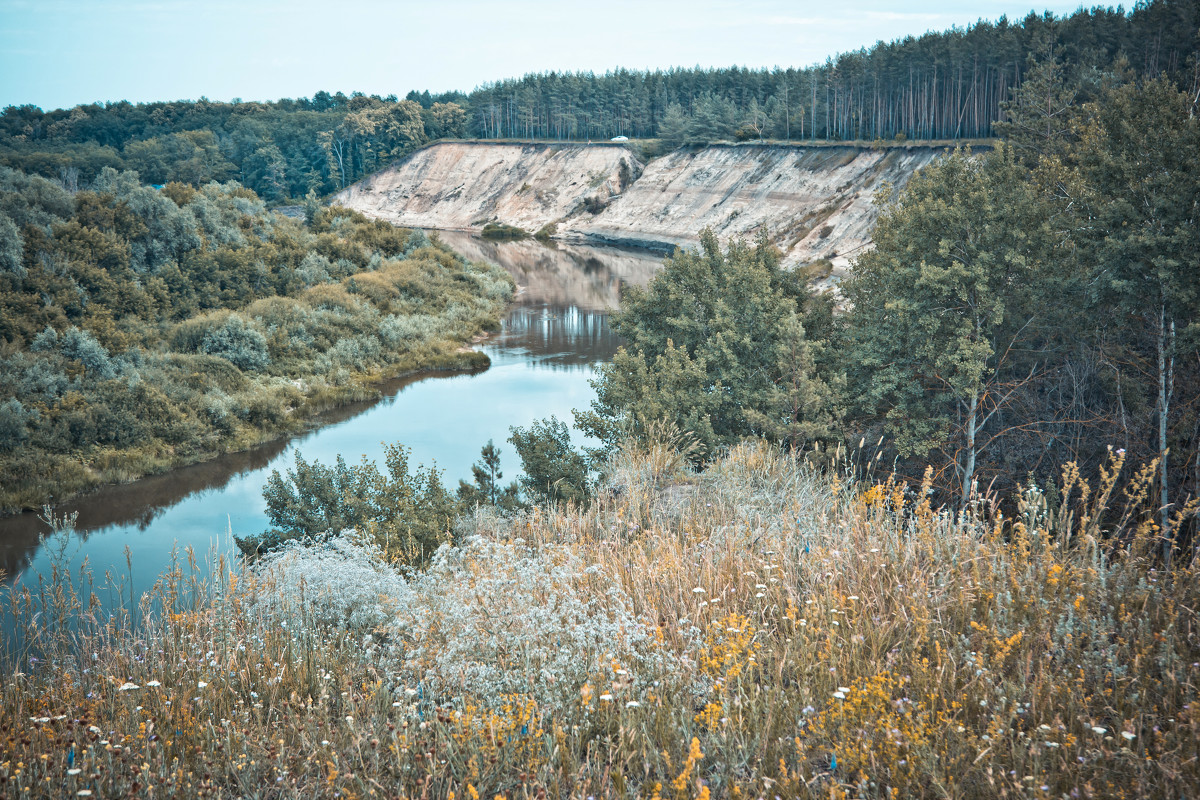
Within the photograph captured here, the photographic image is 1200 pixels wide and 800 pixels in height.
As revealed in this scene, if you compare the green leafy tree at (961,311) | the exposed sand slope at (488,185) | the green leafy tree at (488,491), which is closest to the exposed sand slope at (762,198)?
the exposed sand slope at (488,185)

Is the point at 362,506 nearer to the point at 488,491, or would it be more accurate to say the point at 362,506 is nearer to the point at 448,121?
the point at 488,491

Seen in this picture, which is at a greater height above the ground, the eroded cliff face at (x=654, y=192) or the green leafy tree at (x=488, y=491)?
the eroded cliff face at (x=654, y=192)

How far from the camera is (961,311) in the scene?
13336 mm

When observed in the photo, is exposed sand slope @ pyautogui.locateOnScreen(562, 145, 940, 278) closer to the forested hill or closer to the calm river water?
the forested hill

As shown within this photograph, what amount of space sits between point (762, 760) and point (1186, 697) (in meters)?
1.71

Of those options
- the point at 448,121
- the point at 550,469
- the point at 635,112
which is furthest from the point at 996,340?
the point at 448,121

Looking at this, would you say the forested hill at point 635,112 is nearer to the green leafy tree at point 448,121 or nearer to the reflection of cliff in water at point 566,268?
the green leafy tree at point 448,121

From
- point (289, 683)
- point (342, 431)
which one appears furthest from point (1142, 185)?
point (342, 431)

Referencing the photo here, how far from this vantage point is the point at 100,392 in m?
19.8

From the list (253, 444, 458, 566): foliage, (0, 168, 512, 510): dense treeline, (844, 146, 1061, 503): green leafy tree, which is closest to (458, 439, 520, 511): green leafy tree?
(253, 444, 458, 566): foliage

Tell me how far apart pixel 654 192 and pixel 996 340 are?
6405 centimetres

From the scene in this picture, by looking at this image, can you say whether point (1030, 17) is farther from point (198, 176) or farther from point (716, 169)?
point (198, 176)

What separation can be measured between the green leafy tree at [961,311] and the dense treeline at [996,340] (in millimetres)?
39

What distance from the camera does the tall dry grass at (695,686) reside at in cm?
310
